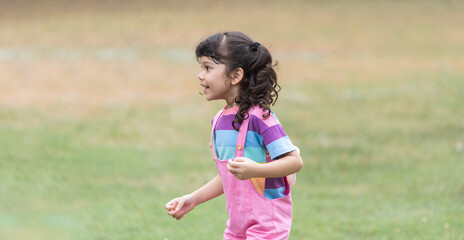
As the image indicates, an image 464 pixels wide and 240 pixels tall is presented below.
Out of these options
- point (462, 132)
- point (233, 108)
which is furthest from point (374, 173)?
point (233, 108)

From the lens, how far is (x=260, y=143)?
11.9 feet

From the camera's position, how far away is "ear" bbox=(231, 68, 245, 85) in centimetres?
373

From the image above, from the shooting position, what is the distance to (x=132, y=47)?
1995cm

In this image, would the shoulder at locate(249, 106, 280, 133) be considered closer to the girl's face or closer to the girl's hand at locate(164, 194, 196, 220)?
the girl's face

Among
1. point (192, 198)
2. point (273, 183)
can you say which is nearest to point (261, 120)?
point (273, 183)

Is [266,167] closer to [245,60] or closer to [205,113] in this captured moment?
[245,60]

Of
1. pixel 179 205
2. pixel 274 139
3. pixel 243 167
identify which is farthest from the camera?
pixel 179 205

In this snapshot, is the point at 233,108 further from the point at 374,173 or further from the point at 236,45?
the point at 374,173

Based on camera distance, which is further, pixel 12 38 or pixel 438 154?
pixel 12 38

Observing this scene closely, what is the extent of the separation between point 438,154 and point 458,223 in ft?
A: 14.1

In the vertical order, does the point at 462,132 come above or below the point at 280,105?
below

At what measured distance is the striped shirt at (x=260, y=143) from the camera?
3.52 metres

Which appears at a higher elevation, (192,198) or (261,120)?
(261,120)

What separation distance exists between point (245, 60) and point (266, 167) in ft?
2.26
